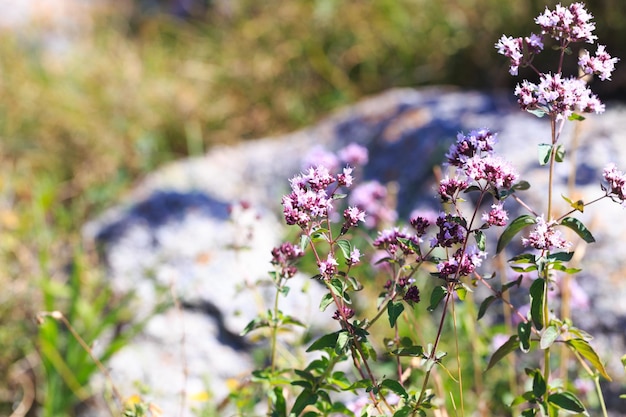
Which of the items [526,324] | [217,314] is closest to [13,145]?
[217,314]

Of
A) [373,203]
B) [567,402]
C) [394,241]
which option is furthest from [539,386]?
[373,203]

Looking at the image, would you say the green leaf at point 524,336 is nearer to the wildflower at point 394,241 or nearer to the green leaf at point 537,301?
the green leaf at point 537,301

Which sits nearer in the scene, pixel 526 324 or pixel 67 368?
pixel 526 324

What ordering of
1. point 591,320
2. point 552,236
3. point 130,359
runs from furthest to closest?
point 130,359 < point 591,320 < point 552,236

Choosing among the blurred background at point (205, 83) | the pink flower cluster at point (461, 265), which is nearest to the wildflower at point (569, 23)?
the pink flower cluster at point (461, 265)

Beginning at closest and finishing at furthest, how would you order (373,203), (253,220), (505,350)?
(505,350), (373,203), (253,220)

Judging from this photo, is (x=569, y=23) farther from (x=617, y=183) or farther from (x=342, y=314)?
(x=342, y=314)

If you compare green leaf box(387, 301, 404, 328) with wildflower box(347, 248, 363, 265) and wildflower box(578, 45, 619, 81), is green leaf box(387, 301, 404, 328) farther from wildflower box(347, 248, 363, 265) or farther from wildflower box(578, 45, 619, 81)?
wildflower box(578, 45, 619, 81)

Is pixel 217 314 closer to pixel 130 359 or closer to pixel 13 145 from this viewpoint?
pixel 130 359
